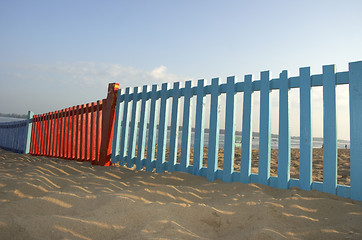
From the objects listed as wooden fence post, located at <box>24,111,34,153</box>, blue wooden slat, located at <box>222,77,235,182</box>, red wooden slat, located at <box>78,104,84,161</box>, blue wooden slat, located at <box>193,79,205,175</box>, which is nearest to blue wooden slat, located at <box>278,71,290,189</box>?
blue wooden slat, located at <box>222,77,235,182</box>

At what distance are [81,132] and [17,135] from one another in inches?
215

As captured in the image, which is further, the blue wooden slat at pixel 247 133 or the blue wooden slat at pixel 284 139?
the blue wooden slat at pixel 247 133

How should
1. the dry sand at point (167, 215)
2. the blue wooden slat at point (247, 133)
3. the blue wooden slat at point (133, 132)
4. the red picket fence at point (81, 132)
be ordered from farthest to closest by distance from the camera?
the red picket fence at point (81, 132) → the blue wooden slat at point (133, 132) → the blue wooden slat at point (247, 133) → the dry sand at point (167, 215)

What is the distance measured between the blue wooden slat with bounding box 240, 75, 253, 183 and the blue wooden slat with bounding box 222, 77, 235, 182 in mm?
153

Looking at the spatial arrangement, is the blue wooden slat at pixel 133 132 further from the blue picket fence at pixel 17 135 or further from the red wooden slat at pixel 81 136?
the blue picket fence at pixel 17 135

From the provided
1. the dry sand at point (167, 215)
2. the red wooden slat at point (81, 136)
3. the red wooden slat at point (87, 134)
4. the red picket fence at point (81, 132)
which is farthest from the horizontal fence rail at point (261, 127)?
the red wooden slat at point (81, 136)

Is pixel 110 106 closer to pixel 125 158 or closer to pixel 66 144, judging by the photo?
pixel 125 158

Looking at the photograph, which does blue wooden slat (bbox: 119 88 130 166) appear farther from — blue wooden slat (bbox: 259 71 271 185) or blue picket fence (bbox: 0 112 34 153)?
blue picket fence (bbox: 0 112 34 153)

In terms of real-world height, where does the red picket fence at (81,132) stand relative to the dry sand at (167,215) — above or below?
above

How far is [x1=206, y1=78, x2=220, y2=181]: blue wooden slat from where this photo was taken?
3387mm

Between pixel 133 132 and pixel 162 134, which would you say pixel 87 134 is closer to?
pixel 133 132

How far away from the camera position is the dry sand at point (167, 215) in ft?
4.71

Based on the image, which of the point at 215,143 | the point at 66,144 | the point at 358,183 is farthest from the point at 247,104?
Result: the point at 66,144

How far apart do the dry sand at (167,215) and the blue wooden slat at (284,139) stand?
0.85 feet
